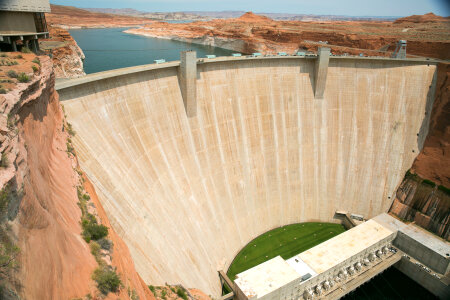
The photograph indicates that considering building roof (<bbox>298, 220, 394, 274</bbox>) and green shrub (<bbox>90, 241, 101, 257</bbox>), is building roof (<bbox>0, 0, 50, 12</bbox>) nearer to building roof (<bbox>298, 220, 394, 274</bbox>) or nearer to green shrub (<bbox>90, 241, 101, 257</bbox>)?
green shrub (<bbox>90, 241, 101, 257</bbox>)

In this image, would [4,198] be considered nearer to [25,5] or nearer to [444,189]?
[25,5]

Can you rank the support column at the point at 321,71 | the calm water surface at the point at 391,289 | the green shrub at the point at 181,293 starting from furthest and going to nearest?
the support column at the point at 321,71
the calm water surface at the point at 391,289
the green shrub at the point at 181,293

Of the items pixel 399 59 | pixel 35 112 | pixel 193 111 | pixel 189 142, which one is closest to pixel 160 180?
pixel 189 142

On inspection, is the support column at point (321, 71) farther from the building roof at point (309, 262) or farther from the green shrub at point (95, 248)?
the green shrub at point (95, 248)

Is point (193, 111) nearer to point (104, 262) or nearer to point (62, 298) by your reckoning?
point (104, 262)

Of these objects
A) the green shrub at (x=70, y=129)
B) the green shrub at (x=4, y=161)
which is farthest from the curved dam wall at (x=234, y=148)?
the green shrub at (x=4, y=161)

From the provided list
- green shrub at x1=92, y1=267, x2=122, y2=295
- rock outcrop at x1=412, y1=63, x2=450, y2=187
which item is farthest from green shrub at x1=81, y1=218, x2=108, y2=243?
rock outcrop at x1=412, y1=63, x2=450, y2=187

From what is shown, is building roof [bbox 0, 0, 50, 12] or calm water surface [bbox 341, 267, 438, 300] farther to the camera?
calm water surface [bbox 341, 267, 438, 300]
